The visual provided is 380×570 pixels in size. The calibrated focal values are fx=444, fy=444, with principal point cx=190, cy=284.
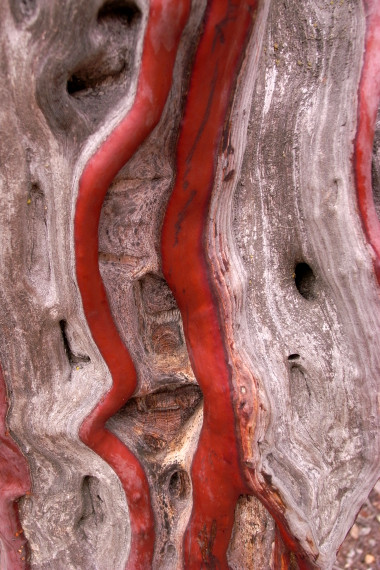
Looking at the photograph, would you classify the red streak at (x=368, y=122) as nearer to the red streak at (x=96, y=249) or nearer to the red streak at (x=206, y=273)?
the red streak at (x=206, y=273)

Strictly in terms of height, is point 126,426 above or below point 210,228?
below

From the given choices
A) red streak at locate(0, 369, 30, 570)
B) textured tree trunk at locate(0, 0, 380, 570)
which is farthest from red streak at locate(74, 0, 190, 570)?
red streak at locate(0, 369, 30, 570)

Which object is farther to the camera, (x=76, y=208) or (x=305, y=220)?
(x=305, y=220)

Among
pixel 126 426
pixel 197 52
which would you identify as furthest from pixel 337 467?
pixel 197 52

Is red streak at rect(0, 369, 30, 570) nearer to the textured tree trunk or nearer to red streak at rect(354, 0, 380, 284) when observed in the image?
the textured tree trunk

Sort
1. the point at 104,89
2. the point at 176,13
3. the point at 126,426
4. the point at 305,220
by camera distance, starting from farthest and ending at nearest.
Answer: the point at 126,426
the point at 305,220
the point at 104,89
the point at 176,13

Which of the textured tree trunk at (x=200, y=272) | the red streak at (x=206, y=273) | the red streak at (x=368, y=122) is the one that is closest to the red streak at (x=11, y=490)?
the textured tree trunk at (x=200, y=272)

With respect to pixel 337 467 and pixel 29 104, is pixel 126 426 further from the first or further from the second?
pixel 29 104
